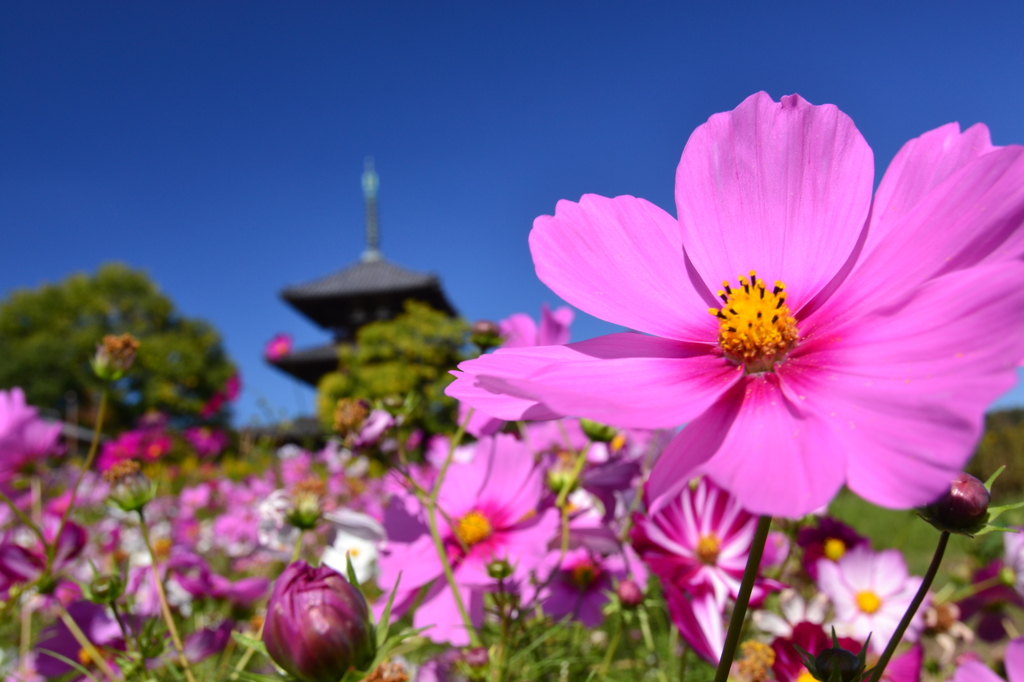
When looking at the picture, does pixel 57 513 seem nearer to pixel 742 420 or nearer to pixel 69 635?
pixel 69 635

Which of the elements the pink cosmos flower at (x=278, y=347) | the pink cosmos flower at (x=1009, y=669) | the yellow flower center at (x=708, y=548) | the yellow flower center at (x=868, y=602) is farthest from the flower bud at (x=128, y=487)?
the pink cosmos flower at (x=278, y=347)

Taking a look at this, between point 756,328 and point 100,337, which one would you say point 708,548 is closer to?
point 756,328

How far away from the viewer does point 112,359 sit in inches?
26.1

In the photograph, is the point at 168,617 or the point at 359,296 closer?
the point at 168,617

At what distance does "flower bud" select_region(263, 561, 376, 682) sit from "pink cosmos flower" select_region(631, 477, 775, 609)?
0.27 m

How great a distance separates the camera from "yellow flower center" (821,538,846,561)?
2.38 feet

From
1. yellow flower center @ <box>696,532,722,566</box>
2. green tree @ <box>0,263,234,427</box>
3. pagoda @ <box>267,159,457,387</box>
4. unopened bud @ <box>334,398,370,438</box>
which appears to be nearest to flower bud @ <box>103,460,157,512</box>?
unopened bud @ <box>334,398,370,438</box>

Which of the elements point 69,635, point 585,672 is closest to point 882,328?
point 585,672

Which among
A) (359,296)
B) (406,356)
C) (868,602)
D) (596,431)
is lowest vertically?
(868,602)

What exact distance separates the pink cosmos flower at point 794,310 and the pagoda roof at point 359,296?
1325 cm

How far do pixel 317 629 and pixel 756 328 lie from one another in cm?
25

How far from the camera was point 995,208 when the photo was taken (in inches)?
9.4

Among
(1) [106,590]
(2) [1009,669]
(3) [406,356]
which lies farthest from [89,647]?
(3) [406,356]

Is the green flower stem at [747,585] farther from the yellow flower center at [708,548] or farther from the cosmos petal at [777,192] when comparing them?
the yellow flower center at [708,548]
